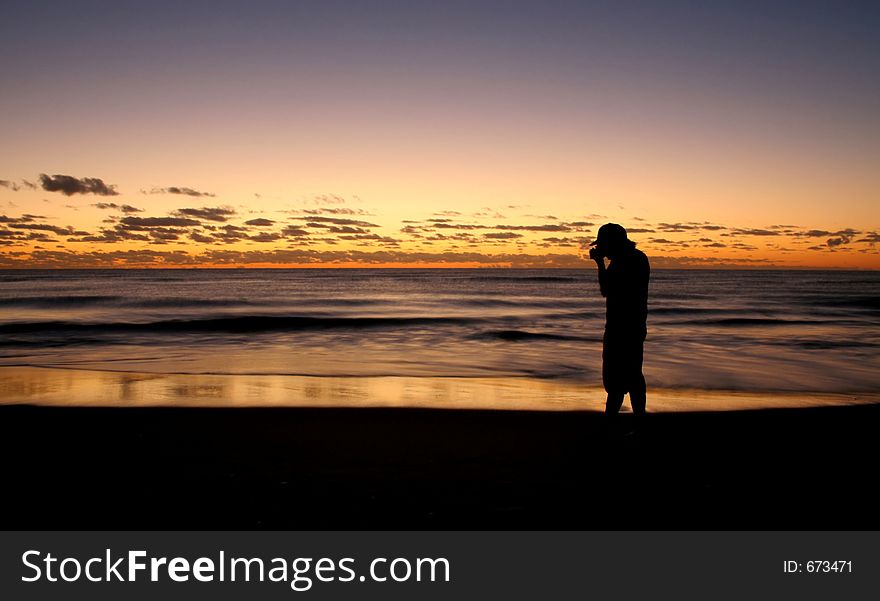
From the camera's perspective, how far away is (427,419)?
298 inches

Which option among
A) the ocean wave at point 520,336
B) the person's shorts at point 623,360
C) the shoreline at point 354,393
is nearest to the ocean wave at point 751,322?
the ocean wave at point 520,336

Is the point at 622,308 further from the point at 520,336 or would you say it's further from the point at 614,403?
the point at 520,336

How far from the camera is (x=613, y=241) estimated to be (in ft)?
19.9

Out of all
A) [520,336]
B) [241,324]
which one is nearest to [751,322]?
[520,336]

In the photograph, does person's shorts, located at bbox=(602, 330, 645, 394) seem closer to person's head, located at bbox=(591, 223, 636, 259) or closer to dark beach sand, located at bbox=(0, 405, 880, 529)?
dark beach sand, located at bbox=(0, 405, 880, 529)

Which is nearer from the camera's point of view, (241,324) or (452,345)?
(452,345)

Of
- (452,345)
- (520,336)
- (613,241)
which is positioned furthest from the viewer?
(520,336)

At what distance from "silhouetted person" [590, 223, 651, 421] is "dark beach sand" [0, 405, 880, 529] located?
554 mm

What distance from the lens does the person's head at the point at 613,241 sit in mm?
6043

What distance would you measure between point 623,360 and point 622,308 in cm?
51

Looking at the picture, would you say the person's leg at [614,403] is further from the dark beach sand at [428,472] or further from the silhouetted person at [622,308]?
the dark beach sand at [428,472]
